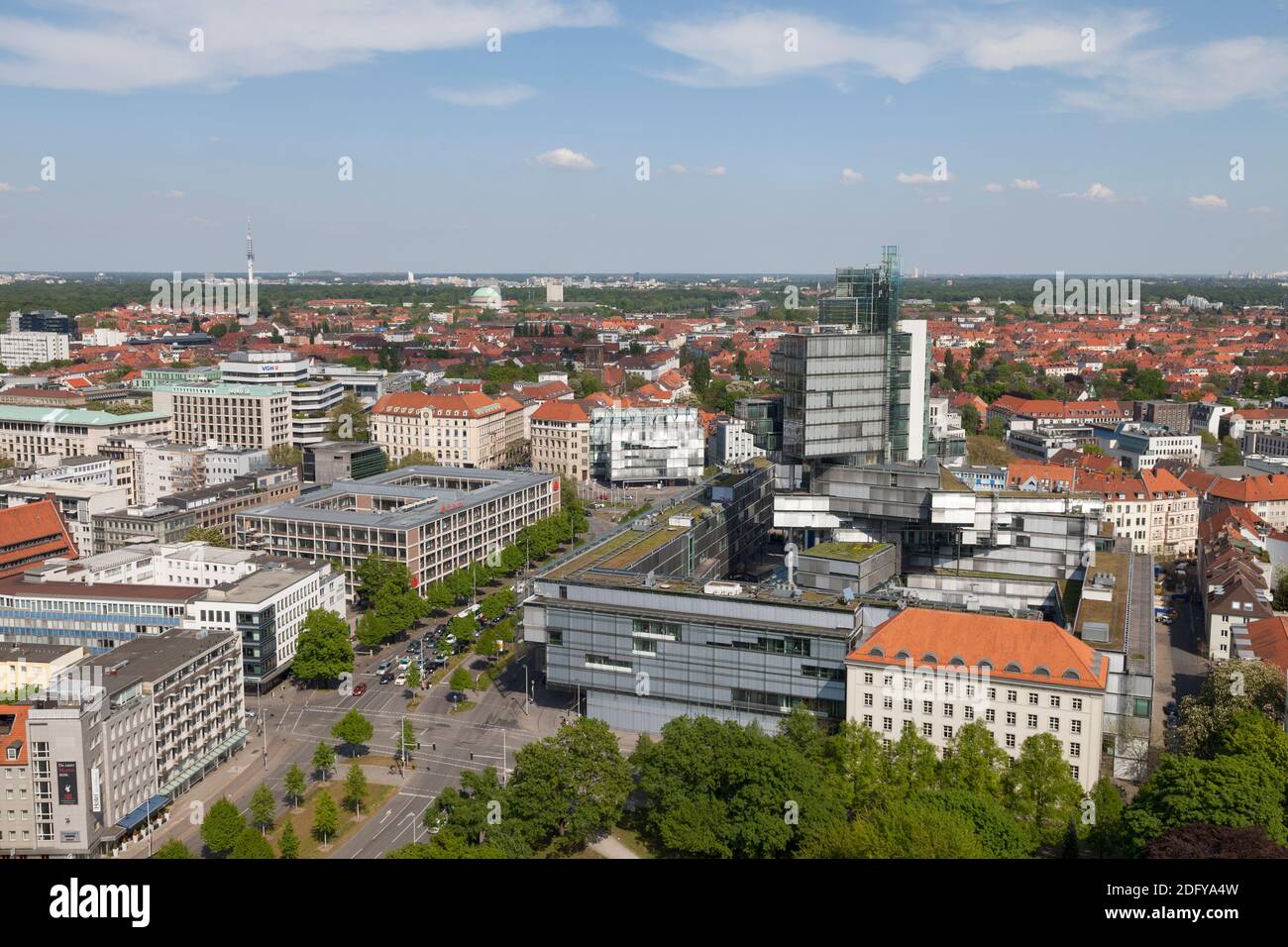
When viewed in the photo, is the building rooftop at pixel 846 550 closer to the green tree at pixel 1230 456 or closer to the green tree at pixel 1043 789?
the green tree at pixel 1043 789

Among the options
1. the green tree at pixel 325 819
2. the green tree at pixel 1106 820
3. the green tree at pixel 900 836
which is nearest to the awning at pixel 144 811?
the green tree at pixel 325 819

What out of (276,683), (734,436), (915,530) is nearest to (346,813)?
(276,683)

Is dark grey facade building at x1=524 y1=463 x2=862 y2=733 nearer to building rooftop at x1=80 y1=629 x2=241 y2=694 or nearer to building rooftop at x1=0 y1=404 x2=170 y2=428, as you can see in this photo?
building rooftop at x1=80 y1=629 x2=241 y2=694

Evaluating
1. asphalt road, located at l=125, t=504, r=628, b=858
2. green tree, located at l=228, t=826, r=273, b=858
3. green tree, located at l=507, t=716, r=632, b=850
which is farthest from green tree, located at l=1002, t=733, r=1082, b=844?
green tree, located at l=228, t=826, r=273, b=858

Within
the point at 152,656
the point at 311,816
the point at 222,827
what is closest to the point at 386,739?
the point at 311,816

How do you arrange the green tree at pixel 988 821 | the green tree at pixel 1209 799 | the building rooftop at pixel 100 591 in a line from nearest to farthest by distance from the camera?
the green tree at pixel 1209 799 < the green tree at pixel 988 821 < the building rooftop at pixel 100 591

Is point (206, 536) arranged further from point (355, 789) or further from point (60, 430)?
point (60, 430)
